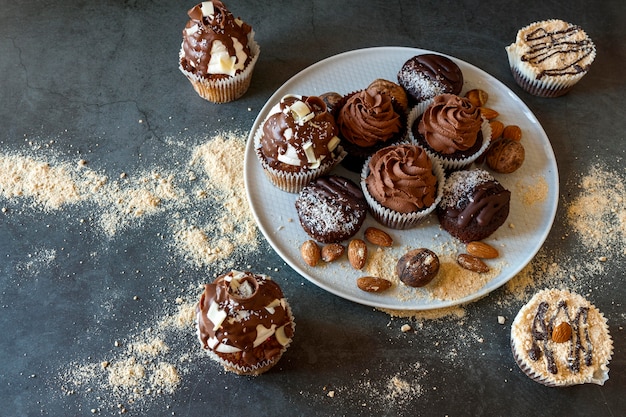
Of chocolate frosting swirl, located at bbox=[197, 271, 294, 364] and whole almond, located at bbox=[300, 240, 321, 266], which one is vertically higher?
chocolate frosting swirl, located at bbox=[197, 271, 294, 364]

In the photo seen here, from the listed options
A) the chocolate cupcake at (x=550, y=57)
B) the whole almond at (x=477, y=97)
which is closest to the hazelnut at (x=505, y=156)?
→ the whole almond at (x=477, y=97)

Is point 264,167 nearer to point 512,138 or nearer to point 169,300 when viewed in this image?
point 169,300

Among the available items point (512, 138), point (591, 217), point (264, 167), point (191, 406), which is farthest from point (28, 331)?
point (591, 217)

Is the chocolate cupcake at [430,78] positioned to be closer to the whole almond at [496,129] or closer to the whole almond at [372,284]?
the whole almond at [496,129]

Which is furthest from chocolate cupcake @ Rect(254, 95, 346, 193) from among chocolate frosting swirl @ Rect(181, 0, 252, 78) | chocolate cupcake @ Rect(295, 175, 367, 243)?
chocolate frosting swirl @ Rect(181, 0, 252, 78)

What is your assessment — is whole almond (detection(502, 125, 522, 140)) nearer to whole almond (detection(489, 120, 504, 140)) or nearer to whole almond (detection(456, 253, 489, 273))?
whole almond (detection(489, 120, 504, 140))

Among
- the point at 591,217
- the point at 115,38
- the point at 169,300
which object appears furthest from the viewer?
the point at 115,38
